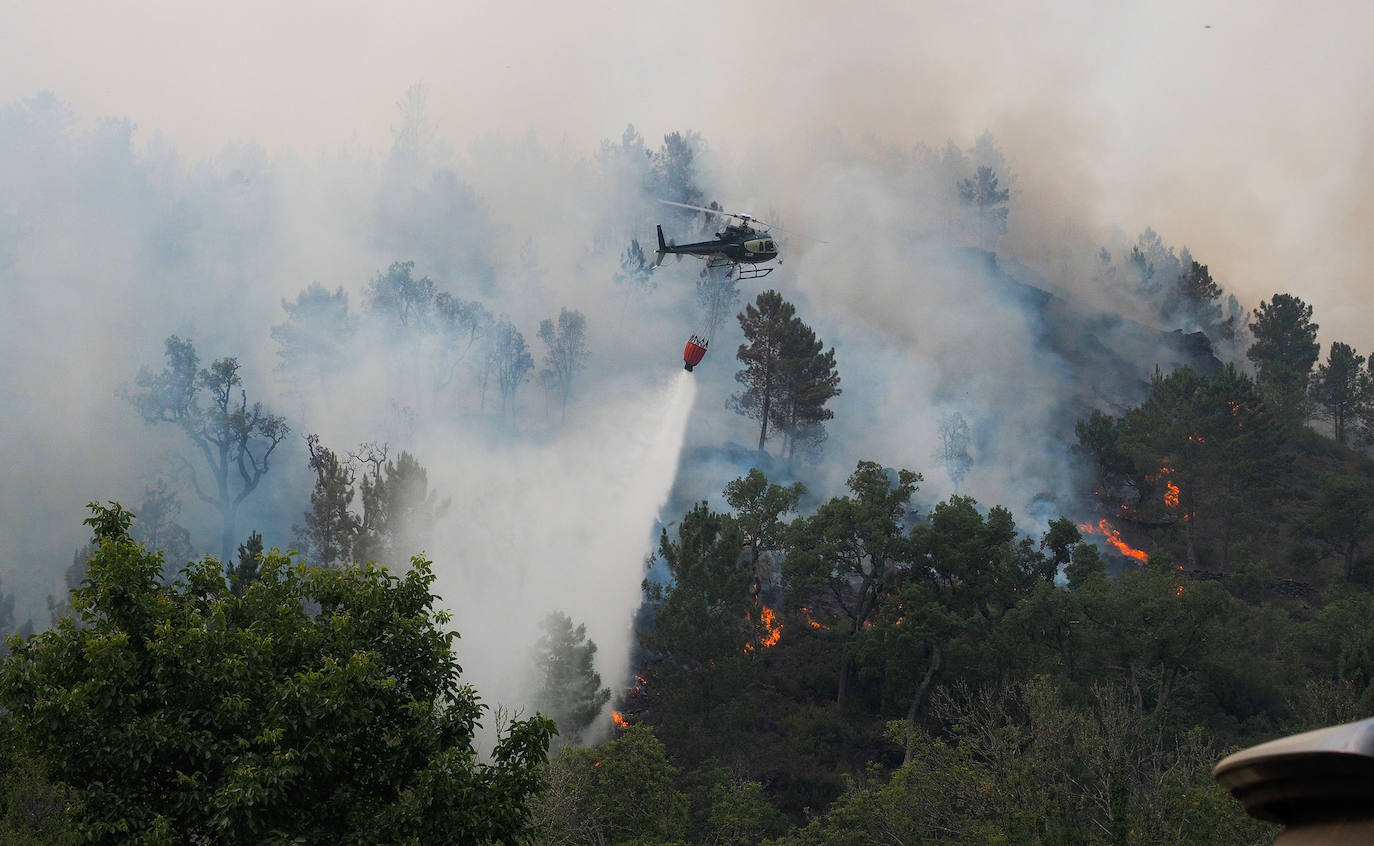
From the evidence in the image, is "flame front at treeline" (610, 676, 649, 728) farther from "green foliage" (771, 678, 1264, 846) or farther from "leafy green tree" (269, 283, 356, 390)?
"leafy green tree" (269, 283, 356, 390)

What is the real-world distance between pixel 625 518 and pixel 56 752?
61.6 meters

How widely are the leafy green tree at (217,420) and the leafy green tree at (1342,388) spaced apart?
86179 millimetres

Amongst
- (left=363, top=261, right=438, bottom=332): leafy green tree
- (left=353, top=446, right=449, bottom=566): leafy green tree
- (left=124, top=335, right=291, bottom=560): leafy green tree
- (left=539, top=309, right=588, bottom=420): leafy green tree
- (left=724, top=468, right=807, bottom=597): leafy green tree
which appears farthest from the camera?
(left=539, top=309, right=588, bottom=420): leafy green tree

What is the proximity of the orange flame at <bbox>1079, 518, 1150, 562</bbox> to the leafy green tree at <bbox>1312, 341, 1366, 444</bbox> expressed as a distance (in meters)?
30.5

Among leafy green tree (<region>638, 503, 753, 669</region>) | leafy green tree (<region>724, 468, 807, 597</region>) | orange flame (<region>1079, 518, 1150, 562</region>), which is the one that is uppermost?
orange flame (<region>1079, 518, 1150, 562</region>)

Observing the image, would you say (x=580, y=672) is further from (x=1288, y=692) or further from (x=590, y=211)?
(x=590, y=211)

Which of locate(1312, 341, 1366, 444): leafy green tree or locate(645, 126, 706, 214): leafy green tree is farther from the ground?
locate(645, 126, 706, 214): leafy green tree

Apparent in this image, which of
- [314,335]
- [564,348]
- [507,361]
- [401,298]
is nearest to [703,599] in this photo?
[507,361]

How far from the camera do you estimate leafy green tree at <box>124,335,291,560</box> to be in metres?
80.3

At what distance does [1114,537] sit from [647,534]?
33619mm

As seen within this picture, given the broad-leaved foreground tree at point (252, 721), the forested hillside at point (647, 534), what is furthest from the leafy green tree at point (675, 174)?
the broad-leaved foreground tree at point (252, 721)

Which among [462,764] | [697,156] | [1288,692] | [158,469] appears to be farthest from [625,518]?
[462,764]

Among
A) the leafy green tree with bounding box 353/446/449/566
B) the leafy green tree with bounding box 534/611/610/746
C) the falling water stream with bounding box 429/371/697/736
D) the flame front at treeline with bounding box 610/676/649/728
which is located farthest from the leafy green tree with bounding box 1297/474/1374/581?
the leafy green tree with bounding box 353/446/449/566

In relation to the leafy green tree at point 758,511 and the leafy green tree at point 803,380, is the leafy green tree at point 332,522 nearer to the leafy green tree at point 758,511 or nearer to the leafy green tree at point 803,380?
the leafy green tree at point 758,511
